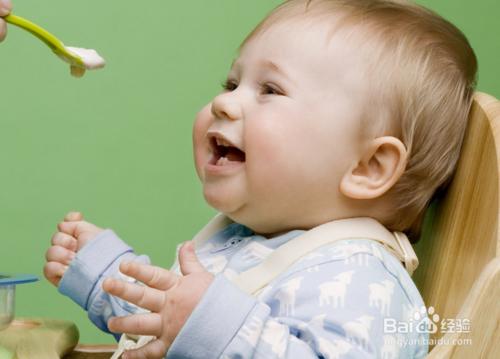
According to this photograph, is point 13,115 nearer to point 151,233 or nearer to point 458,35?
point 151,233

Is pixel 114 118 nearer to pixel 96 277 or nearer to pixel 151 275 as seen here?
pixel 96 277

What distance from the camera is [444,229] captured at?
69cm

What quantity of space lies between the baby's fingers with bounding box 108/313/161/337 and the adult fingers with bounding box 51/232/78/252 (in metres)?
0.21

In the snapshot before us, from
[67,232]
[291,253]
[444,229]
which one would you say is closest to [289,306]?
[291,253]

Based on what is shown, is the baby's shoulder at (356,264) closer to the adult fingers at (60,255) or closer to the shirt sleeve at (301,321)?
the shirt sleeve at (301,321)

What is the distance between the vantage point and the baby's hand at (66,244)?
766 millimetres

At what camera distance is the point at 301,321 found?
588 mm

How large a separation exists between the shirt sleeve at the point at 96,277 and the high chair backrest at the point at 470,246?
0.27 m

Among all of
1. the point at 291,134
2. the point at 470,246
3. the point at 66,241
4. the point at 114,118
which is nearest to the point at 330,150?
the point at 291,134

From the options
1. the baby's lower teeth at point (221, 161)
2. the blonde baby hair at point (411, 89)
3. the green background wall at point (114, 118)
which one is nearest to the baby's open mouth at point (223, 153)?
the baby's lower teeth at point (221, 161)

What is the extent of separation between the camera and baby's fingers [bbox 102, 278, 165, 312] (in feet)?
1.83

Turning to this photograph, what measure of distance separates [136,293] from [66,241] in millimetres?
231

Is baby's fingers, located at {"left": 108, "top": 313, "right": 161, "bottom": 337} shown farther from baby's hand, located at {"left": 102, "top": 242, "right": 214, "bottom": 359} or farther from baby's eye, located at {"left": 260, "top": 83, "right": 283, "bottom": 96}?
baby's eye, located at {"left": 260, "top": 83, "right": 283, "bottom": 96}

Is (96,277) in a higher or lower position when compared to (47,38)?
lower
